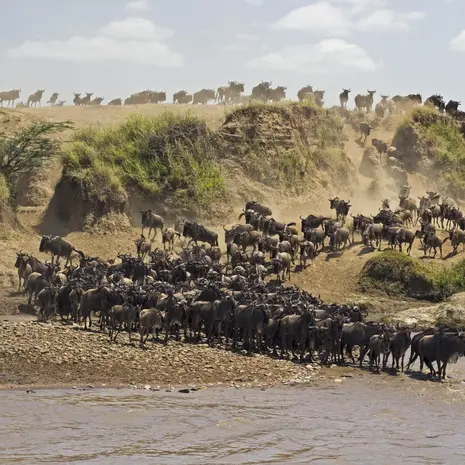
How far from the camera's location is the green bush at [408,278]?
35.7 m

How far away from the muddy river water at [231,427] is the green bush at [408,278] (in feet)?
45.5

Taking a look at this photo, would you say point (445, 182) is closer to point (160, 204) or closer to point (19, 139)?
point (160, 204)

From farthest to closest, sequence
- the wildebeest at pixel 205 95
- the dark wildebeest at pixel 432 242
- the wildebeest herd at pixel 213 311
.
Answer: the wildebeest at pixel 205 95
the dark wildebeest at pixel 432 242
the wildebeest herd at pixel 213 311

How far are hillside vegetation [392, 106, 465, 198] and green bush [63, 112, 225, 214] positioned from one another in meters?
15.7

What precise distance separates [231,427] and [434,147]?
4221 cm

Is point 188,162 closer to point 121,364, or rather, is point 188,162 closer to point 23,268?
point 23,268

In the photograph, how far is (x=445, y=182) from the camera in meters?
57.0

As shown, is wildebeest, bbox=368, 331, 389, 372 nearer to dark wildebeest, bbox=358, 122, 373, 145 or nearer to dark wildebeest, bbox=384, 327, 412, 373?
dark wildebeest, bbox=384, 327, 412, 373

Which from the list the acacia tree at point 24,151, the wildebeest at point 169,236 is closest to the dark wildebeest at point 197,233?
the wildebeest at point 169,236

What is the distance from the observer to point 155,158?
45625 millimetres

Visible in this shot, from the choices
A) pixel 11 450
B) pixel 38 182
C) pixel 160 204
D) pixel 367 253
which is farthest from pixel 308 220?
pixel 11 450

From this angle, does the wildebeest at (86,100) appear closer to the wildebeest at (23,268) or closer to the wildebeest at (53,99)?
the wildebeest at (53,99)

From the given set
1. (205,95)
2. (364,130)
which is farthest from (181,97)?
(364,130)

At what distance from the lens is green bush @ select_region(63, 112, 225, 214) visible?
42906 mm
